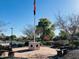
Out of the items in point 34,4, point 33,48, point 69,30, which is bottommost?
point 33,48

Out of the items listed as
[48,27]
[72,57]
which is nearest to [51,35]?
[48,27]

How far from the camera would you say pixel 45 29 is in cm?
6825

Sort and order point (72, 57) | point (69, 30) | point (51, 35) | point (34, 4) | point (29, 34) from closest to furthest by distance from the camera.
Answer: point (72, 57), point (34, 4), point (69, 30), point (51, 35), point (29, 34)

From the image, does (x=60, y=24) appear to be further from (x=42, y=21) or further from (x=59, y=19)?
(x=42, y=21)

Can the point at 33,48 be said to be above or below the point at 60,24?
below

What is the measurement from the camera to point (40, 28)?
227 feet

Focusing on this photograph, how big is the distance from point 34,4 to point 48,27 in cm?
3781

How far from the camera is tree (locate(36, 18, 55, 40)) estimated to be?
220 feet

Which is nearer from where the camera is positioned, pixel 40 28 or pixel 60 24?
pixel 60 24

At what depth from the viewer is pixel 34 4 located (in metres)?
31.1

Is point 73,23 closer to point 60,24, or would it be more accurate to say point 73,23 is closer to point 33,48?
point 60,24

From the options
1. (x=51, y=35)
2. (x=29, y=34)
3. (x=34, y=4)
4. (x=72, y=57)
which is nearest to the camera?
(x=72, y=57)

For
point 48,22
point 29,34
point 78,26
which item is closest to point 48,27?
point 48,22

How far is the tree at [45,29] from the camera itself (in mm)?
67000
